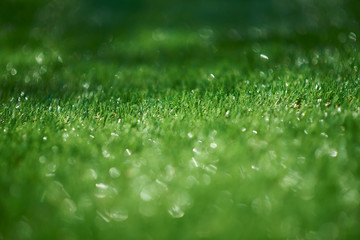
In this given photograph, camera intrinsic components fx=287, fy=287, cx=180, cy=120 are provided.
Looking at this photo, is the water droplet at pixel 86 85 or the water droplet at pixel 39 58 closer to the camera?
the water droplet at pixel 86 85

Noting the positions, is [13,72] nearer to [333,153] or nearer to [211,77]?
[211,77]

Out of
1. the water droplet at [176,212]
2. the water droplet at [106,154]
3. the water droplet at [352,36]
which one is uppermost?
the water droplet at [176,212]

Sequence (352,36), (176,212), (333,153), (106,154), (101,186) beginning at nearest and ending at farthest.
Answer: (176,212)
(101,186)
(333,153)
(106,154)
(352,36)

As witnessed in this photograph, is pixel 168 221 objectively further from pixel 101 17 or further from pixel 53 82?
pixel 101 17

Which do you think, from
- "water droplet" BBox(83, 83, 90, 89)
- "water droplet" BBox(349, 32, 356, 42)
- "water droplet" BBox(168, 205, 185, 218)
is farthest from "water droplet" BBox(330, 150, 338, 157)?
"water droplet" BBox(349, 32, 356, 42)

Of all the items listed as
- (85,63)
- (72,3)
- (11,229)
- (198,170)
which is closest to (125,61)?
(85,63)

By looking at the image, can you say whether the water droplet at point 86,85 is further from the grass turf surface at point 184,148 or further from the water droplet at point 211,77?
the water droplet at point 211,77

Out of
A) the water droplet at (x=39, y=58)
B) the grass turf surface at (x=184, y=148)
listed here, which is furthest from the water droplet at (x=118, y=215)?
the water droplet at (x=39, y=58)

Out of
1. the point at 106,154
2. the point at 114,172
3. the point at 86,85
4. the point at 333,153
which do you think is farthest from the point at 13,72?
the point at 333,153
